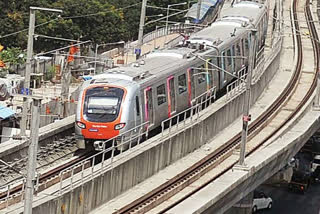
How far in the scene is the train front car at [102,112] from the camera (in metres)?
34.6

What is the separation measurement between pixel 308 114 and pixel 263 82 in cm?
446

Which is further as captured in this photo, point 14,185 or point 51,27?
point 51,27

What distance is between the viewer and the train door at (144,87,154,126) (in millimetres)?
36219

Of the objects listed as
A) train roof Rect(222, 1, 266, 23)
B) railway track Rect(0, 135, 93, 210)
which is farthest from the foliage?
railway track Rect(0, 135, 93, 210)

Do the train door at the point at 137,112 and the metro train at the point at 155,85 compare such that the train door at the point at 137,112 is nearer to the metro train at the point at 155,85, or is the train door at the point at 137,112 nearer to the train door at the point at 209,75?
the metro train at the point at 155,85

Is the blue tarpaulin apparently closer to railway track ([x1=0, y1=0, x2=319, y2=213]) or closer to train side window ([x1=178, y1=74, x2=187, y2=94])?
railway track ([x1=0, y1=0, x2=319, y2=213])

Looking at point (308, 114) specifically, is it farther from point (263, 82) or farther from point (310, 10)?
point (310, 10)

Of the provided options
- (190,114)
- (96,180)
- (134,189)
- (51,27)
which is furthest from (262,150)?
(51,27)

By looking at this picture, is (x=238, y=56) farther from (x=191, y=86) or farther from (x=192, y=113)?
(x=192, y=113)

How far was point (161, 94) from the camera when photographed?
37.8m

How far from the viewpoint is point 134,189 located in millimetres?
33656

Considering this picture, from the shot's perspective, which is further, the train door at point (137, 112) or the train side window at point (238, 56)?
the train side window at point (238, 56)

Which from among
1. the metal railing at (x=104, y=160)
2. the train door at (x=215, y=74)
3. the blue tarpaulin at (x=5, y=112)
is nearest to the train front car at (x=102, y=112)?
the metal railing at (x=104, y=160)

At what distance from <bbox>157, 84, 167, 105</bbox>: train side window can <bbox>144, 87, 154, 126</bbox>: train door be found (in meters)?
0.88
